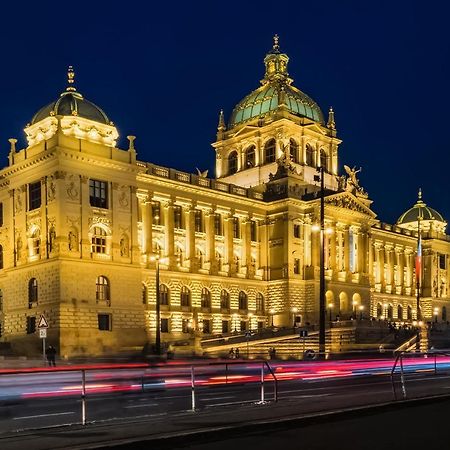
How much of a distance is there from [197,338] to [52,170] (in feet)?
65.9

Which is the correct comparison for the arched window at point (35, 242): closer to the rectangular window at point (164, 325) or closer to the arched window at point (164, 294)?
the arched window at point (164, 294)

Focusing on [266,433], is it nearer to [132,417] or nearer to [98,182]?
[132,417]

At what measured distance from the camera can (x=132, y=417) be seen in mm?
16562

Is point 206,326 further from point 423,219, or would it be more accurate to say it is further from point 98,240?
point 423,219

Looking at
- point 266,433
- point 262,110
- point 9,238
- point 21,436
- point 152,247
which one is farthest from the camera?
point 262,110

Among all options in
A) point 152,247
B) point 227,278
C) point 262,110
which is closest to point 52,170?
point 152,247

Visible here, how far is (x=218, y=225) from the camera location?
8619 centimetres

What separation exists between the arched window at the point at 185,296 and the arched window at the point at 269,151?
31.2 m

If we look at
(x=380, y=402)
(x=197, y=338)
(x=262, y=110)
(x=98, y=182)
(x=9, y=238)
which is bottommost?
(x=197, y=338)

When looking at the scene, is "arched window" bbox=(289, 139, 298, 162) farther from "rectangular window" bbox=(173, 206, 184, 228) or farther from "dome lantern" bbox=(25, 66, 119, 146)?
"dome lantern" bbox=(25, 66, 119, 146)

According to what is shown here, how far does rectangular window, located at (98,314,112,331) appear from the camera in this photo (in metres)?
65.6

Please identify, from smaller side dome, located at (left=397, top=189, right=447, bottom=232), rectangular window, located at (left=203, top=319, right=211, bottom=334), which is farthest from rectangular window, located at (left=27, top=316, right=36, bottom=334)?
smaller side dome, located at (left=397, top=189, right=447, bottom=232)

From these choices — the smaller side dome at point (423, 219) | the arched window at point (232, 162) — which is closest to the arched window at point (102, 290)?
the arched window at point (232, 162)

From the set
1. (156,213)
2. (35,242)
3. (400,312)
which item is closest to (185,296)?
(156,213)
